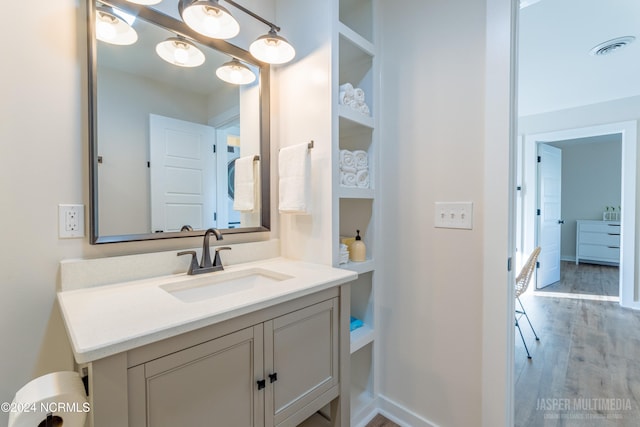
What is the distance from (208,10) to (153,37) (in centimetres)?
28

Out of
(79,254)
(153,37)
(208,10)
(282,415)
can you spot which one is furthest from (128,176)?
(282,415)

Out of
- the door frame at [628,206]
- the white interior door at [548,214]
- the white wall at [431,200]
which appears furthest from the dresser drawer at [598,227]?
the white wall at [431,200]

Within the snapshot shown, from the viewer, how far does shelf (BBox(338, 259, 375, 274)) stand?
1496 millimetres

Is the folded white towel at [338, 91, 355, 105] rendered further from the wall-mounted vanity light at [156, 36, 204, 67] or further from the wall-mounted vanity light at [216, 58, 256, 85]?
the wall-mounted vanity light at [156, 36, 204, 67]

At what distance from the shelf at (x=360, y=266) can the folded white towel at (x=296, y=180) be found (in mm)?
378

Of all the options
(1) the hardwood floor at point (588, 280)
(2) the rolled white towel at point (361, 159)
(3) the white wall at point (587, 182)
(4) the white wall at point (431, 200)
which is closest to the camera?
(4) the white wall at point (431, 200)

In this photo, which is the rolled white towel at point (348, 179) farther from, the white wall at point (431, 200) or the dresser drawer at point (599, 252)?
the dresser drawer at point (599, 252)

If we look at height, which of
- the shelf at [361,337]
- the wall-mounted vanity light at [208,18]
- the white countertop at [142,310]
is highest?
the wall-mounted vanity light at [208,18]

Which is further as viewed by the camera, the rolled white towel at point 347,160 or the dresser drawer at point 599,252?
the dresser drawer at point 599,252

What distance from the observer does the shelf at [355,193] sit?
1.45 meters

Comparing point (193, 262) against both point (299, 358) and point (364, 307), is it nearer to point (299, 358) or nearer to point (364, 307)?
point (299, 358)

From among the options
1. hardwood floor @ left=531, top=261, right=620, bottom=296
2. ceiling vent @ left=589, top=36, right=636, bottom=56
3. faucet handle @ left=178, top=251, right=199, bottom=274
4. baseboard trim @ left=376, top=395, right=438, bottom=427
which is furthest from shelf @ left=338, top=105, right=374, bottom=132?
hardwood floor @ left=531, top=261, right=620, bottom=296

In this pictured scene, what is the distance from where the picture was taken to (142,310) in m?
0.81

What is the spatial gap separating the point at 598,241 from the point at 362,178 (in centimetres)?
646
